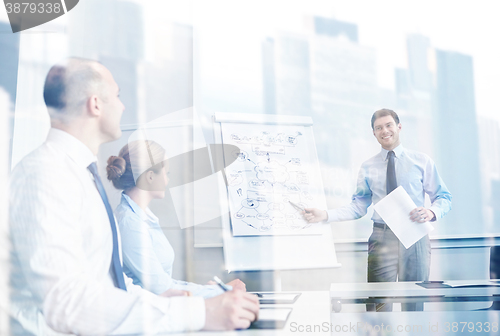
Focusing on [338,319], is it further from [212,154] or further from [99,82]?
[99,82]

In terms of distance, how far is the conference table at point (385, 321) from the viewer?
1437mm

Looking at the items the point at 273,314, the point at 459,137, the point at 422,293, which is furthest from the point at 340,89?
the point at 273,314

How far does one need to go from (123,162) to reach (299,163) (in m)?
1.00

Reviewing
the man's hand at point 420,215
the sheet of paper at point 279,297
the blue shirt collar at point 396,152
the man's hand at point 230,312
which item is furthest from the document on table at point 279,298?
the blue shirt collar at point 396,152

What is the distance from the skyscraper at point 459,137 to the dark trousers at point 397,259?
54 cm

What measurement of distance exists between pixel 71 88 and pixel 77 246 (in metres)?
0.55

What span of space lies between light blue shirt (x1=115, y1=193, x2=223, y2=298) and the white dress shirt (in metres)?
0.18

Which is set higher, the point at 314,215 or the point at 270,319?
the point at 314,215

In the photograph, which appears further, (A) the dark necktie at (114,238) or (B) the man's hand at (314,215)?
(B) the man's hand at (314,215)

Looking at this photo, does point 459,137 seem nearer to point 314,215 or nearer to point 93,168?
point 314,215

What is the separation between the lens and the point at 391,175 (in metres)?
2.10

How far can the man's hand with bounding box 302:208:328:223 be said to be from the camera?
2.09 m

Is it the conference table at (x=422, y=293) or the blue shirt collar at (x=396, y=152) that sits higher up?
the blue shirt collar at (x=396, y=152)

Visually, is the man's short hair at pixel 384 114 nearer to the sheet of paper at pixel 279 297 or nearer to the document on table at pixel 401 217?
the document on table at pixel 401 217
